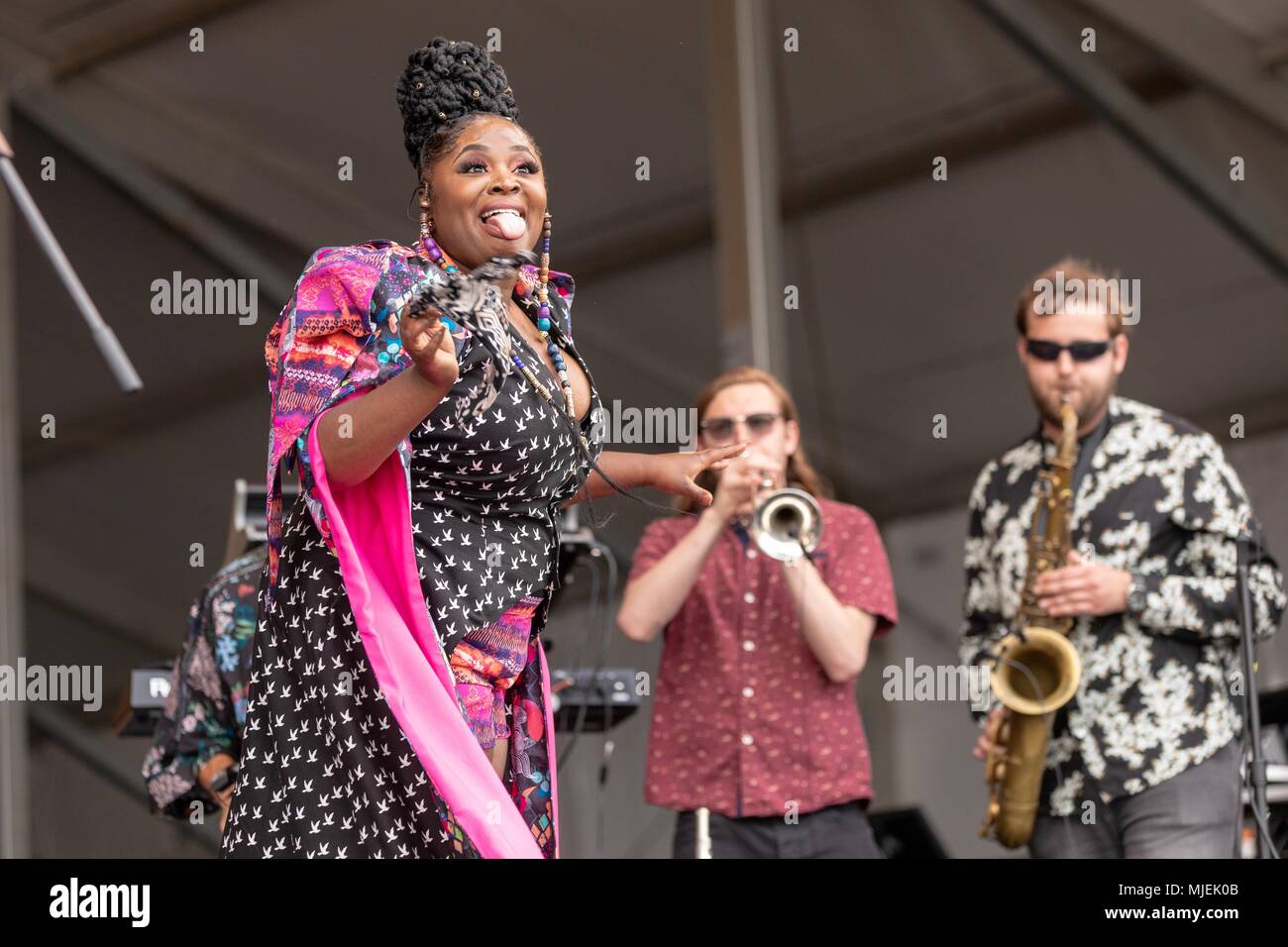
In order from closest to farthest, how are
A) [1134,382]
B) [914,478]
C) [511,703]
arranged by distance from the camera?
[511,703], [1134,382], [914,478]

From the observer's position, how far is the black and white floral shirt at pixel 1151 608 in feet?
11.0

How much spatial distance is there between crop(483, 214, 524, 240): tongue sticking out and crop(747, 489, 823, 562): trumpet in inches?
64.0

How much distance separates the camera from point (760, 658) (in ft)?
11.7

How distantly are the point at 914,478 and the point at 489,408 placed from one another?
4.34 m

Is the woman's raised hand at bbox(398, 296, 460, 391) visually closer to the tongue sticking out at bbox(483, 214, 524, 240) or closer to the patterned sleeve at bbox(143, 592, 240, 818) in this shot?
the tongue sticking out at bbox(483, 214, 524, 240)

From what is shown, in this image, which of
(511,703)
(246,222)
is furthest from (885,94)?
(511,703)

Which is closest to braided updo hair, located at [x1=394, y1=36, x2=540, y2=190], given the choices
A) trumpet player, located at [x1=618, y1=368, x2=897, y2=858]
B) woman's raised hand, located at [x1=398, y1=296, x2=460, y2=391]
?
woman's raised hand, located at [x1=398, y1=296, x2=460, y2=391]

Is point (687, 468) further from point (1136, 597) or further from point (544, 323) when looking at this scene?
point (1136, 597)

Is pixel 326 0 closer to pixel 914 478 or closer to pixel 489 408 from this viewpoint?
pixel 914 478

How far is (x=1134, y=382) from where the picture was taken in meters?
5.72

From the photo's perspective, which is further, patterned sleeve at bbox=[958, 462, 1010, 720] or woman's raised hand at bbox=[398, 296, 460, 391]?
patterned sleeve at bbox=[958, 462, 1010, 720]

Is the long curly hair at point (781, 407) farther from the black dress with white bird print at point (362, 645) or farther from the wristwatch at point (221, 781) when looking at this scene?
the black dress with white bird print at point (362, 645)

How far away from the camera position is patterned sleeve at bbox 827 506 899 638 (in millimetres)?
3635

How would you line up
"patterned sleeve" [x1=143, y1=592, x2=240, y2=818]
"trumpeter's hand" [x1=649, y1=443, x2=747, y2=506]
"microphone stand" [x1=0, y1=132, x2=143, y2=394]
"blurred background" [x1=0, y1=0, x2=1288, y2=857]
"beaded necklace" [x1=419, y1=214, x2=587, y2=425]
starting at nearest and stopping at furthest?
"microphone stand" [x1=0, y1=132, x2=143, y2=394] < "beaded necklace" [x1=419, y1=214, x2=587, y2=425] < "trumpeter's hand" [x1=649, y1=443, x2=747, y2=506] < "patterned sleeve" [x1=143, y1=592, x2=240, y2=818] < "blurred background" [x1=0, y1=0, x2=1288, y2=857]
